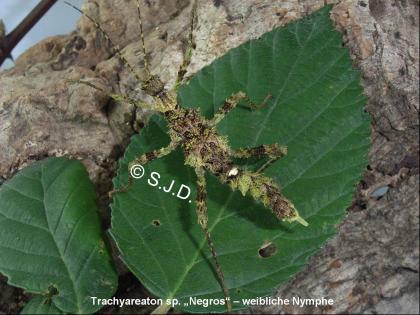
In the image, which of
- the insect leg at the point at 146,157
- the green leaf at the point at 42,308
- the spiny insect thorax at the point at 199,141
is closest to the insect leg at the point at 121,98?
the spiny insect thorax at the point at 199,141

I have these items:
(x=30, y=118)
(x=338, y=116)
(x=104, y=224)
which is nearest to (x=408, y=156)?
(x=338, y=116)

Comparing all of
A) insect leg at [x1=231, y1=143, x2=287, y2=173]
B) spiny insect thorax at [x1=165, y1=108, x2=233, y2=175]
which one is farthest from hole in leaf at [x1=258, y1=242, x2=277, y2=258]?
spiny insect thorax at [x1=165, y1=108, x2=233, y2=175]

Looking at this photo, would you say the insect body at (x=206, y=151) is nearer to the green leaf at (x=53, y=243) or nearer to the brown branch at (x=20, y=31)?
the green leaf at (x=53, y=243)

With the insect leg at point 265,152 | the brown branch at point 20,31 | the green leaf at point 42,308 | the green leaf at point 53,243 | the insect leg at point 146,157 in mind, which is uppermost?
the brown branch at point 20,31

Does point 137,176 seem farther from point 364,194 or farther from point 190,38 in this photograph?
Result: point 364,194

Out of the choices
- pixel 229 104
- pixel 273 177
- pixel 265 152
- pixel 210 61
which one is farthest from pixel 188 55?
pixel 273 177

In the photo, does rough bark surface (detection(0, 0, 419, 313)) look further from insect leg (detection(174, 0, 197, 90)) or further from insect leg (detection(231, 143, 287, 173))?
insect leg (detection(231, 143, 287, 173))
